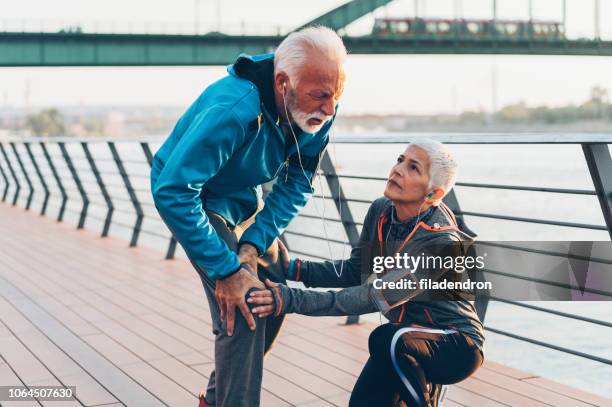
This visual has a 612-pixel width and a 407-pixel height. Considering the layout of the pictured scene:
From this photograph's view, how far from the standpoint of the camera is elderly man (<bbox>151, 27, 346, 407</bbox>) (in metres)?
2.24

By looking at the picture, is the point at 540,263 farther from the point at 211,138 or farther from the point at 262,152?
the point at 211,138

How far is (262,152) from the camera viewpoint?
2.43 m

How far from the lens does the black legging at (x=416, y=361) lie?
253cm

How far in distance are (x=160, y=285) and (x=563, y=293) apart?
3155mm

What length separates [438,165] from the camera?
2.61 m

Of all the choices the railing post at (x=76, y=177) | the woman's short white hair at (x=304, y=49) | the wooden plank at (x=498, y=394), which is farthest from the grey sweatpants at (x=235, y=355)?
the railing post at (x=76, y=177)

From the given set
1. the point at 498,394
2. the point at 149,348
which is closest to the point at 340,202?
the point at 149,348

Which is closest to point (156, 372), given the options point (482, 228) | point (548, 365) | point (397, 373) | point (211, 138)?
point (397, 373)

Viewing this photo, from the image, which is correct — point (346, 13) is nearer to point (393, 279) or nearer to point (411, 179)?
point (411, 179)

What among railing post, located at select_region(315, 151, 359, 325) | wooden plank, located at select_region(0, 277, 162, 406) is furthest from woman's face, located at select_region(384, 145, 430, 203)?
railing post, located at select_region(315, 151, 359, 325)

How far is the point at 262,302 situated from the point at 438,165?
702mm

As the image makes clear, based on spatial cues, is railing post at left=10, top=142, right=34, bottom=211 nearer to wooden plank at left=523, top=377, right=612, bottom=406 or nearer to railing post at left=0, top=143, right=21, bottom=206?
railing post at left=0, top=143, right=21, bottom=206

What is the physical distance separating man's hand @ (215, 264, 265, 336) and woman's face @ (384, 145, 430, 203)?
20.9 inches

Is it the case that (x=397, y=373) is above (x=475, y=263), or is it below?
below
